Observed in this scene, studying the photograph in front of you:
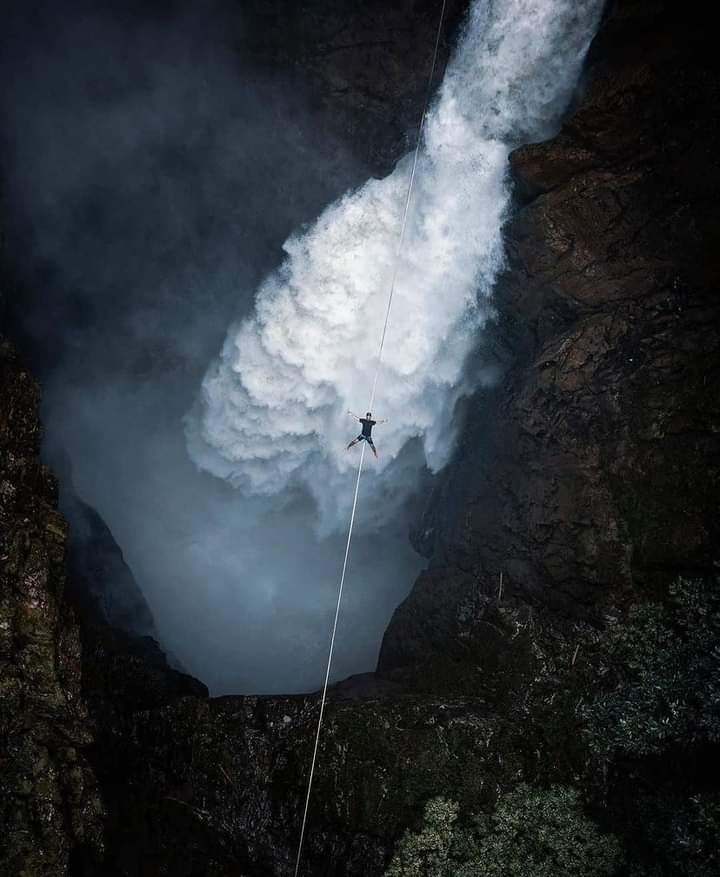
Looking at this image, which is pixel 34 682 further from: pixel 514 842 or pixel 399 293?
pixel 399 293

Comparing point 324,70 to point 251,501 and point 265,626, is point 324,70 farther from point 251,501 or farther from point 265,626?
point 265,626

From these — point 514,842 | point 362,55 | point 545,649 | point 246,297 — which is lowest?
point 514,842

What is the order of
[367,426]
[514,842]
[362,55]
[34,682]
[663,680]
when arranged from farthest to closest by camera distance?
[362,55], [367,426], [663,680], [514,842], [34,682]

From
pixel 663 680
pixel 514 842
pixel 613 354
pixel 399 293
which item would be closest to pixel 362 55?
pixel 399 293

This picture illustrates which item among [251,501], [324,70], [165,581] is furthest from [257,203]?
[165,581]

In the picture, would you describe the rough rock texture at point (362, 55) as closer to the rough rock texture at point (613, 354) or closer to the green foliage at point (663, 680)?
the rough rock texture at point (613, 354)

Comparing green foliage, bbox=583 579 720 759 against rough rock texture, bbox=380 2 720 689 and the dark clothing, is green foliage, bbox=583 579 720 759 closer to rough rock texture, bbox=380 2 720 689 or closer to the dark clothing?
rough rock texture, bbox=380 2 720 689
